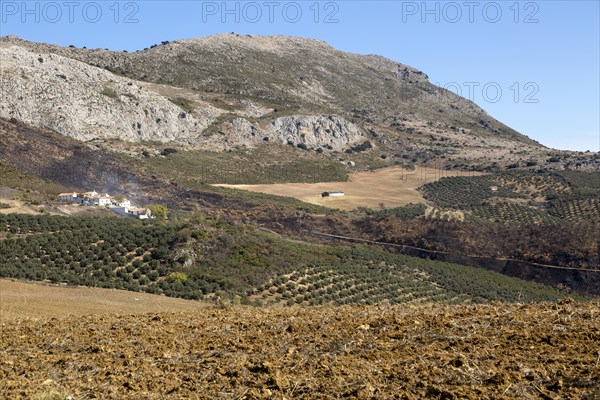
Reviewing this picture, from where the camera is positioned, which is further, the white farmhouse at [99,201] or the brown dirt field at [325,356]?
the white farmhouse at [99,201]

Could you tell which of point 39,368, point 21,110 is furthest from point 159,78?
point 39,368

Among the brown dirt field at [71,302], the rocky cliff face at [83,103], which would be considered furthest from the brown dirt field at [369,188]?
the brown dirt field at [71,302]

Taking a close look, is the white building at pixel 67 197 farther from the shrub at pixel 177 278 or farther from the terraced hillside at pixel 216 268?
the shrub at pixel 177 278

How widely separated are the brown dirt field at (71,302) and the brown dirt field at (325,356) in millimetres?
5967

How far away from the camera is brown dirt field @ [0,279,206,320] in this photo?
18.1 meters

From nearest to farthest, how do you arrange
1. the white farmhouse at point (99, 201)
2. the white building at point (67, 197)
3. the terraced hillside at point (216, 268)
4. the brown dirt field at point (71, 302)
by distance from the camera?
the brown dirt field at point (71, 302) < the terraced hillside at point (216, 268) < the white farmhouse at point (99, 201) < the white building at point (67, 197)

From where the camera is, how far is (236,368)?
8562mm

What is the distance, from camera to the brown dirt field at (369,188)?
8300 centimetres

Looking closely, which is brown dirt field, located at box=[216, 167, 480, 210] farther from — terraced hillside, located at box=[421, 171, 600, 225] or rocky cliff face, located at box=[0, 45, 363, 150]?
rocky cliff face, located at box=[0, 45, 363, 150]

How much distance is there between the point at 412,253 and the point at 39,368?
145ft

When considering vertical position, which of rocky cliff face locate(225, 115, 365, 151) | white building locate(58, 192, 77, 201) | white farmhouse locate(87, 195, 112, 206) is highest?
rocky cliff face locate(225, 115, 365, 151)

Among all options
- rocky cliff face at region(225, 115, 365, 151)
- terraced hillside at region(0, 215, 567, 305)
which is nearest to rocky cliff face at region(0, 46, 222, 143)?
rocky cliff face at region(225, 115, 365, 151)

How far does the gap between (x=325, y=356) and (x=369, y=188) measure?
288ft

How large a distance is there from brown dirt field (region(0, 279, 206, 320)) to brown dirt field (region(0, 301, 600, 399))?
597 cm
